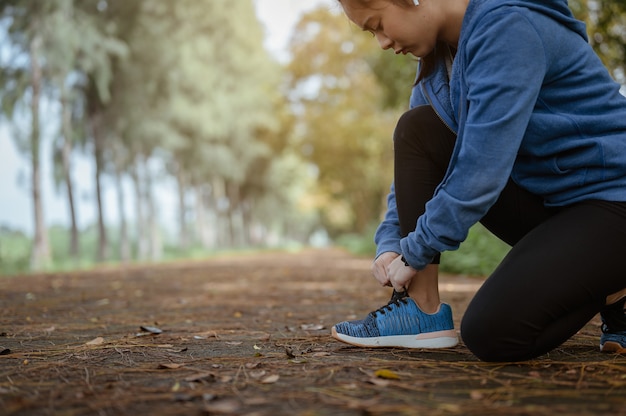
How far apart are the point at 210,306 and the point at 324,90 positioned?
13.5 metres

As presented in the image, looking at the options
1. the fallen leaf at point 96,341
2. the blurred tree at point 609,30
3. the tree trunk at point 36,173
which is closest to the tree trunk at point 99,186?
the tree trunk at point 36,173

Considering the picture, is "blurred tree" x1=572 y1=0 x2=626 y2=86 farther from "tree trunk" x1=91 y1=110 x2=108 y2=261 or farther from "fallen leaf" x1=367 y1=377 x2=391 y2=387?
"tree trunk" x1=91 y1=110 x2=108 y2=261

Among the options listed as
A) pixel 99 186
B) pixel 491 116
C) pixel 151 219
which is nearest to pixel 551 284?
pixel 491 116

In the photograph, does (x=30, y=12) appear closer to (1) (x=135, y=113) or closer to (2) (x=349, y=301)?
(1) (x=135, y=113)

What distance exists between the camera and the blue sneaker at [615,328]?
6.98ft

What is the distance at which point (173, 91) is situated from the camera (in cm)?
1471

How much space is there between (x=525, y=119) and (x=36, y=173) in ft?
33.8

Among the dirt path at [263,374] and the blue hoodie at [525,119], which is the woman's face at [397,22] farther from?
the dirt path at [263,374]

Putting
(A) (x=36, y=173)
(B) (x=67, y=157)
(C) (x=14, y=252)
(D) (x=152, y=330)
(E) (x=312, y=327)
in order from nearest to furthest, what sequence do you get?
(D) (x=152, y=330) < (E) (x=312, y=327) < (A) (x=36, y=173) < (C) (x=14, y=252) < (B) (x=67, y=157)

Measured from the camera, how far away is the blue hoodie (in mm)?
1761

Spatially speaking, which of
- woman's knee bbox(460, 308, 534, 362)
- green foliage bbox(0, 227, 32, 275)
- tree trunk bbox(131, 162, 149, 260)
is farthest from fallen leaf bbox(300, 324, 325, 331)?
tree trunk bbox(131, 162, 149, 260)

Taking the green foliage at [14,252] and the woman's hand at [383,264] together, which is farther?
the green foliage at [14,252]

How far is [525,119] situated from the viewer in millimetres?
1776

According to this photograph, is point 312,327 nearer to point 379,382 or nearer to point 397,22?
point 379,382
